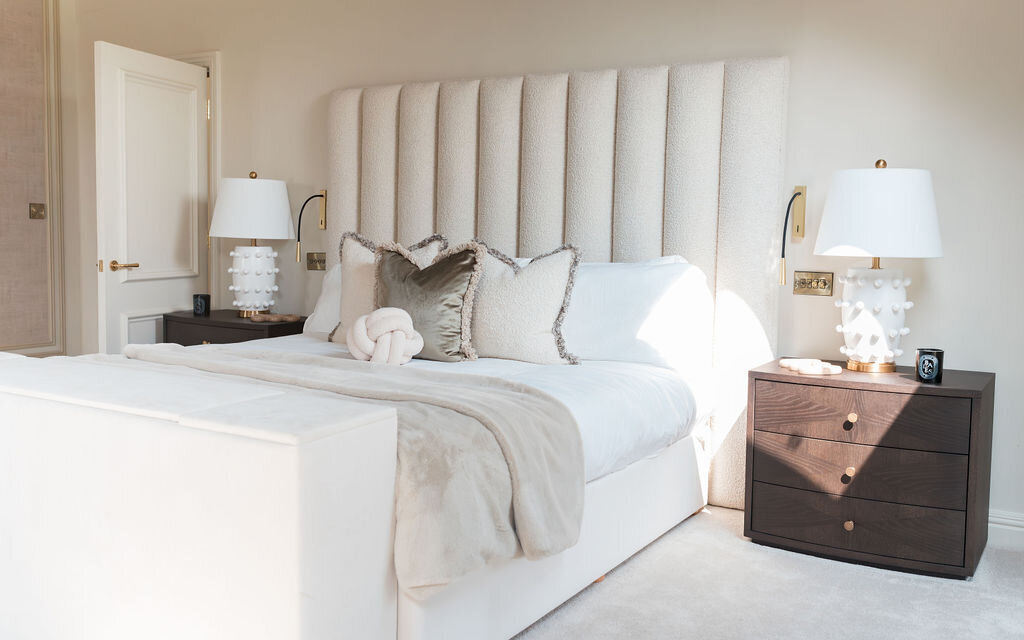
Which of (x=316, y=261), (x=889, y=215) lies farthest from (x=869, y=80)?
(x=316, y=261)

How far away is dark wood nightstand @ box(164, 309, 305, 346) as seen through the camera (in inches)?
159

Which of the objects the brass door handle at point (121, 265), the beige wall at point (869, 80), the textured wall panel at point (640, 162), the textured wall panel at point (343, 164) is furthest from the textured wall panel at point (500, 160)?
the brass door handle at point (121, 265)

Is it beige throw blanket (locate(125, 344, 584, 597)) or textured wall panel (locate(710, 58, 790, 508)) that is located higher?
textured wall panel (locate(710, 58, 790, 508))

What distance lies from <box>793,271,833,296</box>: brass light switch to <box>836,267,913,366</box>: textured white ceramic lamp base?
26 centimetres

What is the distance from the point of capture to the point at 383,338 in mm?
2908

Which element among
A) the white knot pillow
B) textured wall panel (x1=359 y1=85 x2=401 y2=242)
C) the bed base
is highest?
textured wall panel (x1=359 y1=85 x2=401 y2=242)

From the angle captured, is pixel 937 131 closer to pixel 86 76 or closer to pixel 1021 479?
pixel 1021 479

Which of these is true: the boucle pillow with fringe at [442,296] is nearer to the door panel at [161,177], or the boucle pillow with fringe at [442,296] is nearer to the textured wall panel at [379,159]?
the textured wall panel at [379,159]

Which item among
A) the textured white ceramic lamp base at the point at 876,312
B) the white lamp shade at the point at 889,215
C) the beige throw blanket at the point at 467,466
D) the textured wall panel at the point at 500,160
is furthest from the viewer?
the textured wall panel at the point at 500,160

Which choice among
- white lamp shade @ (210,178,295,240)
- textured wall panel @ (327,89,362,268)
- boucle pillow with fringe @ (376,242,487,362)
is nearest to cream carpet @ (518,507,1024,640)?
boucle pillow with fringe @ (376,242,487,362)

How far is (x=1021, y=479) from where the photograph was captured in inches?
120

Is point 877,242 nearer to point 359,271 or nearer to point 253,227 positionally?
point 359,271

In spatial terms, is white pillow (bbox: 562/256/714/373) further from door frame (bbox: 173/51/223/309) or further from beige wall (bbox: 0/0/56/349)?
beige wall (bbox: 0/0/56/349)

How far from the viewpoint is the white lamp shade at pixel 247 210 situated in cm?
419
